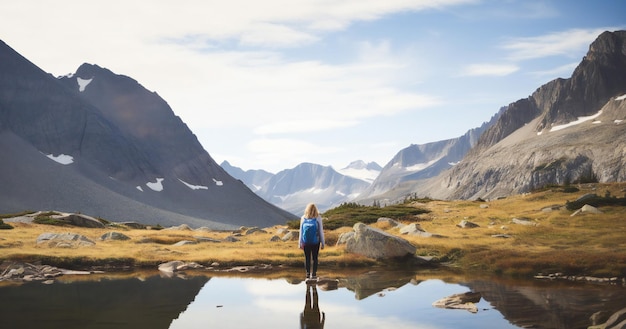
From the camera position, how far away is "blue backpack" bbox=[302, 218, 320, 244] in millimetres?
21375

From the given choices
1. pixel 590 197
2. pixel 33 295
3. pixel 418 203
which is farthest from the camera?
pixel 418 203

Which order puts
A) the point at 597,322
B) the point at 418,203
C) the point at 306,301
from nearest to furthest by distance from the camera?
the point at 597,322
the point at 306,301
the point at 418,203

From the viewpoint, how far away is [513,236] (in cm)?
3625

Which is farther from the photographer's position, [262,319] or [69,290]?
[69,290]

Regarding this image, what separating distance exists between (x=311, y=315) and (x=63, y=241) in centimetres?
2659

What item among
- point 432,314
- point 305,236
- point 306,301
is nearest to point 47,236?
point 305,236

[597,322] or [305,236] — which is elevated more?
[305,236]

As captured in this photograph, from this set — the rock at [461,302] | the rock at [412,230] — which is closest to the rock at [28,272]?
the rock at [461,302]

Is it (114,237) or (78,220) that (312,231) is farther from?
(78,220)

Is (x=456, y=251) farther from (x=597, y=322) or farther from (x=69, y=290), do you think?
(x=69, y=290)

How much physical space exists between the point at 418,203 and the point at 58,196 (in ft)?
509

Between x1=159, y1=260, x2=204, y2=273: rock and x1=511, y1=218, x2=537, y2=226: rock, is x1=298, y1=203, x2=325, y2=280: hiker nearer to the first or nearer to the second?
x1=159, y1=260, x2=204, y2=273: rock

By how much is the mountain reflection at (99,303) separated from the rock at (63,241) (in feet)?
44.0

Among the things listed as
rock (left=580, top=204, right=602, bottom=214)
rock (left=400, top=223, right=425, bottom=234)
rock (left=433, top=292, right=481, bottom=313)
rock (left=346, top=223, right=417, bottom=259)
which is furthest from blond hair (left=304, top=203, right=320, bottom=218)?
rock (left=580, top=204, right=602, bottom=214)
